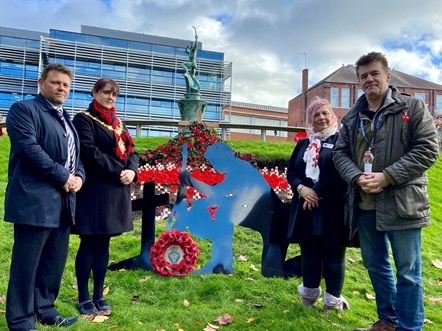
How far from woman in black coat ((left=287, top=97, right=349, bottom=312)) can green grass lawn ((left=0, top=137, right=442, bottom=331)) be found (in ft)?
0.91

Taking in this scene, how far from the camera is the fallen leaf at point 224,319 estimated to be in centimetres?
324

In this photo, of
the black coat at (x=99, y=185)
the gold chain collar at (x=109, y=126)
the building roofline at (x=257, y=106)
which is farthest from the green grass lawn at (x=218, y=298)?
the building roofline at (x=257, y=106)

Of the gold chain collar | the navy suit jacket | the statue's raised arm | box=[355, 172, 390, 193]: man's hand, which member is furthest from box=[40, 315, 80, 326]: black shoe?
the statue's raised arm

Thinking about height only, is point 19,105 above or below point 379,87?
below

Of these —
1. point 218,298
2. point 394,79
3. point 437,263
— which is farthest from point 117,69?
point 218,298

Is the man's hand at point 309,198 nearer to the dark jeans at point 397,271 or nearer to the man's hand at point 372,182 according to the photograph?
the dark jeans at point 397,271

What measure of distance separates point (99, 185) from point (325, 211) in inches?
70.6

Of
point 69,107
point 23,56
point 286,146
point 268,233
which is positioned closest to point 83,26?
point 23,56

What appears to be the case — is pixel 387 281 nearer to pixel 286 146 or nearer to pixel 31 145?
pixel 31 145

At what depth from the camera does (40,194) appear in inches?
105

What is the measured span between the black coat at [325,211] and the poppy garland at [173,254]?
4.34ft

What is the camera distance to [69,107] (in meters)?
37.9

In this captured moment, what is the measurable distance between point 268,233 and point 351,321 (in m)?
1.30

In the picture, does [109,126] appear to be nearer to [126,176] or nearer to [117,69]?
[126,176]
